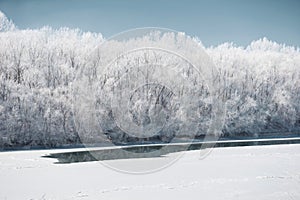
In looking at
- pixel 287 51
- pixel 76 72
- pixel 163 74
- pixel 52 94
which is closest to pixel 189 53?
pixel 163 74

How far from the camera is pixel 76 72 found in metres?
35.1

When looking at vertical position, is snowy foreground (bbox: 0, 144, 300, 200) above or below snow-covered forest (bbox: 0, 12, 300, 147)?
below

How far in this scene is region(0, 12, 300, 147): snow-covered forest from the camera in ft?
90.1

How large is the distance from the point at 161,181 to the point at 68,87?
2247cm

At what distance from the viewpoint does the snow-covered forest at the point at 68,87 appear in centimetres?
2747

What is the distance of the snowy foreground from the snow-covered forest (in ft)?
37.0

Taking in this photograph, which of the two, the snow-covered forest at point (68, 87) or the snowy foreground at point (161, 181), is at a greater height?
the snow-covered forest at point (68, 87)

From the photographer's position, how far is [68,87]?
31938 millimetres

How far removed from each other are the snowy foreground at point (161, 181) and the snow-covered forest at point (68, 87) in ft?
37.0

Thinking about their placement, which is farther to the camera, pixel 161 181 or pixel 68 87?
pixel 68 87

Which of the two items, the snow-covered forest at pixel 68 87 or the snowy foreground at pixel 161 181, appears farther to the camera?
the snow-covered forest at pixel 68 87

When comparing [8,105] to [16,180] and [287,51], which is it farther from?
[287,51]

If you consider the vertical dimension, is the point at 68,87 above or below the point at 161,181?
above

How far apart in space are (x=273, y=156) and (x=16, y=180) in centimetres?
1472
